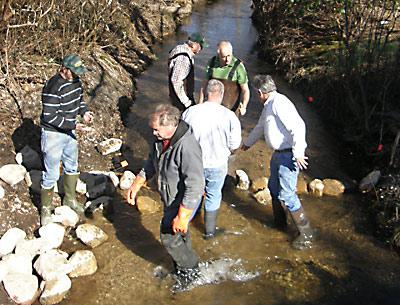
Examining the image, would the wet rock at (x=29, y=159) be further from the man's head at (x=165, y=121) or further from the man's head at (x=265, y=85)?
the man's head at (x=265, y=85)

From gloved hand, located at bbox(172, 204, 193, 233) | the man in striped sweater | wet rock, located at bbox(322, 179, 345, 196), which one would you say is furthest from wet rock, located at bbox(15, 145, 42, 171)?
wet rock, located at bbox(322, 179, 345, 196)

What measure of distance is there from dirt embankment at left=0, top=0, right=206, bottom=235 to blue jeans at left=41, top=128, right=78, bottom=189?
0.56 metres

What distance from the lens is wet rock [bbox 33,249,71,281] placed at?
16.0 ft

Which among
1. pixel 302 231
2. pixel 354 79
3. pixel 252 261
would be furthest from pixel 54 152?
pixel 354 79

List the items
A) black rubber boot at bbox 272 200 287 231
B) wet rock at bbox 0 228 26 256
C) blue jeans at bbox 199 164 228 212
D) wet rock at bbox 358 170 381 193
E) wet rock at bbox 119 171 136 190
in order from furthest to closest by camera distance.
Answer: wet rock at bbox 358 170 381 193, wet rock at bbox 119 171 136 190, black rubber boot at bbox 272 200 287 231, blue jeans at bbox 199 164 228 212, wet rock at bbox 0 228 26 256

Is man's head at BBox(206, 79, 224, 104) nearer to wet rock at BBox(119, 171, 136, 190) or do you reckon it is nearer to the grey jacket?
the grey jacket

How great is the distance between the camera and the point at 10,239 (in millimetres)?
5203

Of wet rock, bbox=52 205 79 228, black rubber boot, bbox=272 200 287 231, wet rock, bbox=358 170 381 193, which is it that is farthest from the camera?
wet rock, bbox=358 170 381 193

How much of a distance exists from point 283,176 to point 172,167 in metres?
1.50

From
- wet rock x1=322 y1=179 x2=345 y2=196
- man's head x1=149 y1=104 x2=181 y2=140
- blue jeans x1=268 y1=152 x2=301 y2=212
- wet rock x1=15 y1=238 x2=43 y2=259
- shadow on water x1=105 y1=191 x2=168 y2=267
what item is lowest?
shadow on water x1=105 y1=191 x2=168 y2=267

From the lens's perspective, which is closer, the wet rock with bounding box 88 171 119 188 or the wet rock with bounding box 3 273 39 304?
the wet rock with bounding box 3 273 39 304

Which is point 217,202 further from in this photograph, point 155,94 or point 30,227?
point 155,94

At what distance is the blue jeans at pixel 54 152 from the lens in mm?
5293

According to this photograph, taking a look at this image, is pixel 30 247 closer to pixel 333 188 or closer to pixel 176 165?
pixel 176 165
